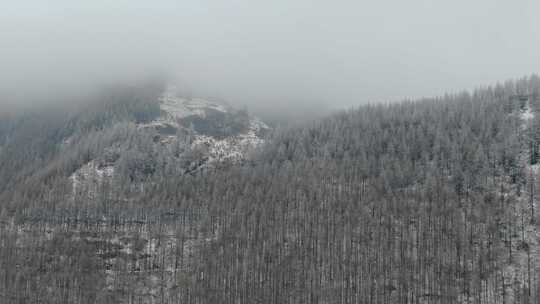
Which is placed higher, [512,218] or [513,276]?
[512,218]

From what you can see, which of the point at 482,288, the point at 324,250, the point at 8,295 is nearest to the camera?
the point at 482,288

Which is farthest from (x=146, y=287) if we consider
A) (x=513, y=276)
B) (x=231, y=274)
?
(x=513, y=276)

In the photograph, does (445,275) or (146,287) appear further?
(146,287)

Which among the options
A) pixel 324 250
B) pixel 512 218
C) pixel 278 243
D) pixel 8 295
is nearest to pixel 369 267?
pixel 324 250

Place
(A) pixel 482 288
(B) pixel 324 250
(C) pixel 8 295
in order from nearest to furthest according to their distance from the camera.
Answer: (A) pixel 482 288, (C) pixel 8 295, (B) pixel 324 250

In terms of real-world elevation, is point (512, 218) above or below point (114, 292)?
above

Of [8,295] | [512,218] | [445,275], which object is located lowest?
[8,295]

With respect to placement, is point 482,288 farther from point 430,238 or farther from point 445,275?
point 430,238

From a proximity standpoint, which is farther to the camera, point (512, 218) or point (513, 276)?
point (512, 218)

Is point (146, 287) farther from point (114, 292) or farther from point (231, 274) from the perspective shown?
point (231, 274)
